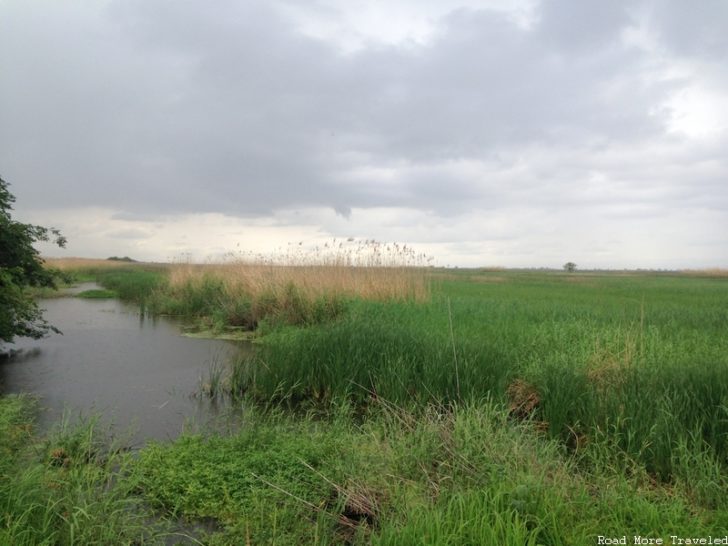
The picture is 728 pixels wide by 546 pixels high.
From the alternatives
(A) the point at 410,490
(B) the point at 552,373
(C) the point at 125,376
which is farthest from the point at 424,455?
(C) the point at 125,376

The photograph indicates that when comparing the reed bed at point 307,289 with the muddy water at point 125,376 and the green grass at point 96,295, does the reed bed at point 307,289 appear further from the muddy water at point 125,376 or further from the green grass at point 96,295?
the green grass at point 96,295

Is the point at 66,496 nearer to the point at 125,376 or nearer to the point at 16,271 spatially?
the point at 125,376

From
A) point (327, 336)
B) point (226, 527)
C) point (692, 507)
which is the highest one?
point (327, 336)

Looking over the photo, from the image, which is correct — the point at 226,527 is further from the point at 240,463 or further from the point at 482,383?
the point at 482,383

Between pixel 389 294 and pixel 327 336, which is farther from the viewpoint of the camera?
pixel 389 294

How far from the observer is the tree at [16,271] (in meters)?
8.22

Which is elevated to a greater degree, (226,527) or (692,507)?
(692,507)

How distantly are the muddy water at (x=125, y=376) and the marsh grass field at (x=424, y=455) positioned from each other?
51cm

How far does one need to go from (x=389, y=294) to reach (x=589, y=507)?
30.3ft

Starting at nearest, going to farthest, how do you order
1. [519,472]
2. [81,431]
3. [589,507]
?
[589,507] → [519,472] → [81,431]

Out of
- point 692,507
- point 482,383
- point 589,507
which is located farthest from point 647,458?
point 482,383

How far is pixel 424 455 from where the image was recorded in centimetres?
370

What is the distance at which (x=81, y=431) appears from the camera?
173 inches

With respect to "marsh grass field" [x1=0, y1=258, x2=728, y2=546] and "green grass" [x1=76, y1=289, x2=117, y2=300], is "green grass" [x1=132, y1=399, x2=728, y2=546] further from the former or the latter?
"green grass" [x1=76, y1=289, x2=117, y2=300]
